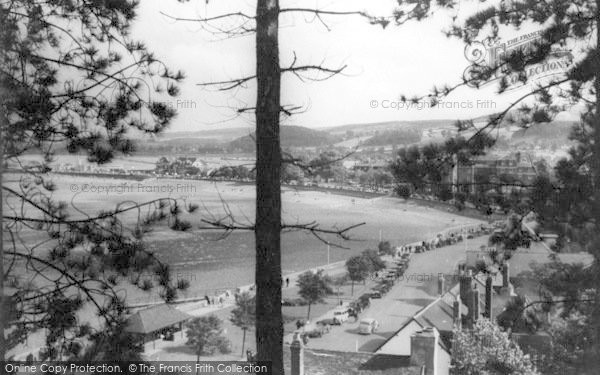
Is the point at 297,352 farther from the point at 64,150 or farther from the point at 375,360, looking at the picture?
the point at 64,150

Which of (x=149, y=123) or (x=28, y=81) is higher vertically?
(x=28, y=81)

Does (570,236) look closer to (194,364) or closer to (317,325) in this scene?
(317,325)

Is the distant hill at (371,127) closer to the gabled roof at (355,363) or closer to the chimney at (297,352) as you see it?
the chimney at (297,352)

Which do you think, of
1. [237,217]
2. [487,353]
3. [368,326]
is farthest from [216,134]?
[487,353]

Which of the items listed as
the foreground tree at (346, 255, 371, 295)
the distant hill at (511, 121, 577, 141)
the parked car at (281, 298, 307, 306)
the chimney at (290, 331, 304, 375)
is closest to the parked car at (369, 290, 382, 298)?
the foreground tree at (346, 255, 371, 295)

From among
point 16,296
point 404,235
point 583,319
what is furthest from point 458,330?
point 16,296

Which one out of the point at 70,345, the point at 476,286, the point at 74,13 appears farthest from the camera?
the point at 476,286

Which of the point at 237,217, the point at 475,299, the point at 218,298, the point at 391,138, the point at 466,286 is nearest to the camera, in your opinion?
the point at 237,217
